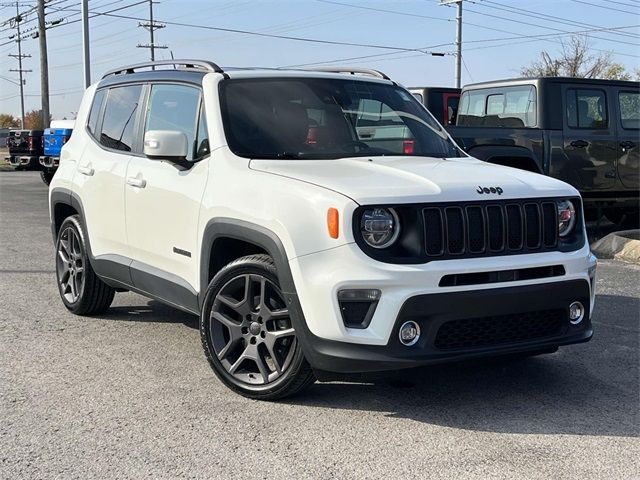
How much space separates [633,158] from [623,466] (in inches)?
311

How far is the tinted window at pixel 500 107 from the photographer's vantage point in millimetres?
9953

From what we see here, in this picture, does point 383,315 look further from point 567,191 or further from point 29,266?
point 29,266

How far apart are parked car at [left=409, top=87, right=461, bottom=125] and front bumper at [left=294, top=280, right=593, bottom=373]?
27.3ft

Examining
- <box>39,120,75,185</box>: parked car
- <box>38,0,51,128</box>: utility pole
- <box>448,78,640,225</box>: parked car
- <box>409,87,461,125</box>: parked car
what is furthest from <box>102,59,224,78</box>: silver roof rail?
<box>38,0,51,128</box>: utility pole

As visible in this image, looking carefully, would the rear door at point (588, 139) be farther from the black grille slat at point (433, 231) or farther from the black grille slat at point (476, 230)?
the black grille slat at point (433, 231)

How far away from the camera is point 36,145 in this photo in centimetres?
2655

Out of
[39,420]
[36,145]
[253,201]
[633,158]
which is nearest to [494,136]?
[633,158]

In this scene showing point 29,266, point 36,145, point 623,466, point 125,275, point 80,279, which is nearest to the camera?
point 623,466

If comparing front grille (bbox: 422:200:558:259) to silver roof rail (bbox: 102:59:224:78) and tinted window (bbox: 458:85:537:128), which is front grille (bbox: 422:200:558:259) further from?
tinted window (bbox: 458:85:537:128)

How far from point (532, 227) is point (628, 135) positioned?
23.4 ft

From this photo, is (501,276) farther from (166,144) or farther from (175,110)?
(175,110)

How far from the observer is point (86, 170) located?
6129 millimetres

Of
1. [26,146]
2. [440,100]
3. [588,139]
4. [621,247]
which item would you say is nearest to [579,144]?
[588,139]

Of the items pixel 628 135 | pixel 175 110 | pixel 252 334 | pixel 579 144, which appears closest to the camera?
pixel 252 334
